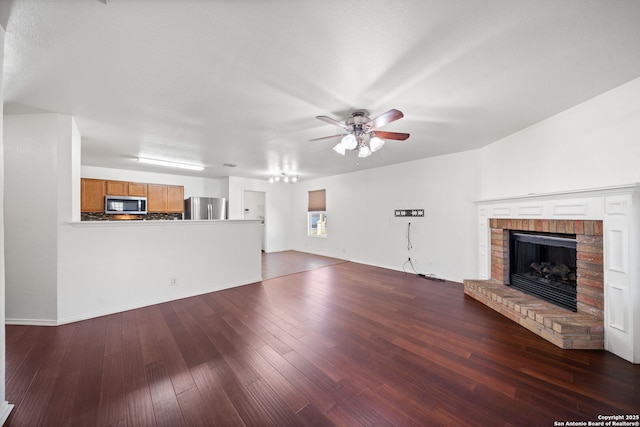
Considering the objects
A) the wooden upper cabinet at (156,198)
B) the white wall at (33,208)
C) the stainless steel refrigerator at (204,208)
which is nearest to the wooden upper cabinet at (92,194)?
the wooden upper cabinet at (156,198)

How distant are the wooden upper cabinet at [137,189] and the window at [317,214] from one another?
4368 mm

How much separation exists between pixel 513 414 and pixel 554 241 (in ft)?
7.37

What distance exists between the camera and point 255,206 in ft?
24.7

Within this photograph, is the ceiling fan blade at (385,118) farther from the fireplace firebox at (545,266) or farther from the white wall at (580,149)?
the fireplace firebox at (545,266)

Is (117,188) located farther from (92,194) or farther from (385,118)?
(385,118)

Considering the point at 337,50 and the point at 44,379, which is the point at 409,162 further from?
the point at 44,379

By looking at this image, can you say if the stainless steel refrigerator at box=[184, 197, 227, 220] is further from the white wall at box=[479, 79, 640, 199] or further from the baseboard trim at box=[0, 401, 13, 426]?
the white wall at box=[479, 79, 640, 199]

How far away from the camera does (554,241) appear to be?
8.75 feet

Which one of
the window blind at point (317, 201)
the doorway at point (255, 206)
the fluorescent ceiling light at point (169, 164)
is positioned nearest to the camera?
the fluorescent ceiling light at point (169, 164)

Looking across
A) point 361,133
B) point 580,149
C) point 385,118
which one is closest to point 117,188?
point 361,133

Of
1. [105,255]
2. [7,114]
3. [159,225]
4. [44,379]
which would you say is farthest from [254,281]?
[7,114]

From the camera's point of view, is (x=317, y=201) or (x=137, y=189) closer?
(x=137, y=189)

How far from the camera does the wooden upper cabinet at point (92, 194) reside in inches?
189

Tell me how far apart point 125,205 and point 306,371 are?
5.70 metres
